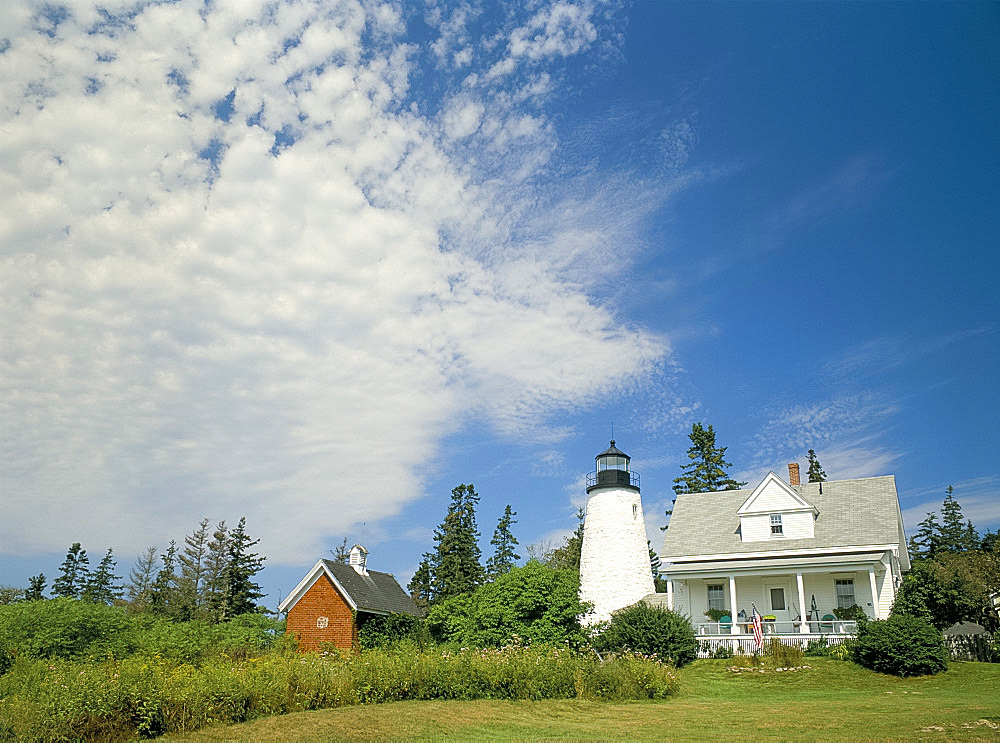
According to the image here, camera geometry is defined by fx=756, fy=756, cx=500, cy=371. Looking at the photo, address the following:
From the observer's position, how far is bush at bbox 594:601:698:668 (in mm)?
25609

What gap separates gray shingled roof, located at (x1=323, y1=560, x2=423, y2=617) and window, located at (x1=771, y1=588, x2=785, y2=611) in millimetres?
17170

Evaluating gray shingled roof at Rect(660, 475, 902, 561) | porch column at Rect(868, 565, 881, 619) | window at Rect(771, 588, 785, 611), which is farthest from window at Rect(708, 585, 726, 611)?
porch column at Rect(868, 565, 881, 619)

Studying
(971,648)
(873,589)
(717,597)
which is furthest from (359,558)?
(971,648)

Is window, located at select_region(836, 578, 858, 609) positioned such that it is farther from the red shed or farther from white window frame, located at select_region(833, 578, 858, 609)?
the red shed

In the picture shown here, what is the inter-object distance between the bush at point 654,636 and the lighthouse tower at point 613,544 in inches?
211

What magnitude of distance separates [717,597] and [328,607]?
1725 centimetres

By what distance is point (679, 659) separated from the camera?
2581cm

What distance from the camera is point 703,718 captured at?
16.0 metres

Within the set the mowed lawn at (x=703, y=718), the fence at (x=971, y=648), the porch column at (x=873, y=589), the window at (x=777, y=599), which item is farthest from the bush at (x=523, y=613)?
the fence at (x=971, y=648)

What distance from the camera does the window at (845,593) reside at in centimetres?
2978

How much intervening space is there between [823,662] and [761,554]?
7395 mm

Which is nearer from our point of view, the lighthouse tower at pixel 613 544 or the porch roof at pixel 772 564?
the porch roof at pixel 772 564

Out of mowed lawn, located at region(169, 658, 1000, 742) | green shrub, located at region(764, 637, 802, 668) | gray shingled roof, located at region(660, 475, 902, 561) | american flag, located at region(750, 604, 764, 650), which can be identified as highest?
gray shingled roof, located at region(660, 475, 902, 561)

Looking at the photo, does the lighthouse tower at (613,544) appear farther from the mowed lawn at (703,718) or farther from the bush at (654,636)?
the mowed lawn at (703,718)
